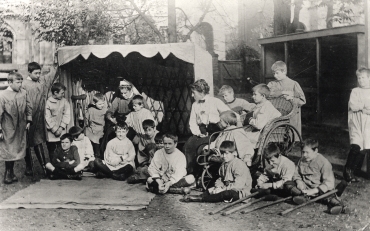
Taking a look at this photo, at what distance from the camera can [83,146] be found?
591cm

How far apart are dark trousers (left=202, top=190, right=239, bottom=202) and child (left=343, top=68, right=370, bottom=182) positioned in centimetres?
173

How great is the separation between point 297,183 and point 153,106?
4.09m

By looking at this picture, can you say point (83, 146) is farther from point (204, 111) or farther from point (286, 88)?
point (286, 88)

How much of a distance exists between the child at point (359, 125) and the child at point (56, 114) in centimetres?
397

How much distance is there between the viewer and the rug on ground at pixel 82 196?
438 centimetres

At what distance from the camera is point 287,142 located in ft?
18.1

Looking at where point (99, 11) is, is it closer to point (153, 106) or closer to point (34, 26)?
point (34, 26)

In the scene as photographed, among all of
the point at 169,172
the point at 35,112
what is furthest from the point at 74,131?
the point at 169,172

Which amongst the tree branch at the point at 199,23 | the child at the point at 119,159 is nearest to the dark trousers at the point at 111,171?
the child at the point at 119,159

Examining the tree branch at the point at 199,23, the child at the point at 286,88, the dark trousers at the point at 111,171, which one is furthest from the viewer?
the tree branch at the point at 199,23

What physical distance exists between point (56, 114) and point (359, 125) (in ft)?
13.7

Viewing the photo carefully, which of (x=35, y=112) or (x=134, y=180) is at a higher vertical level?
(x=35, y=112)

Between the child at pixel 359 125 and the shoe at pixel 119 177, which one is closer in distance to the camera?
the child at pixel 359 125

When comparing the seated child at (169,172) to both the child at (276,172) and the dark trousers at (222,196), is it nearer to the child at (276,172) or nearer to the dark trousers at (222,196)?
the dark trousers at (222,196)
